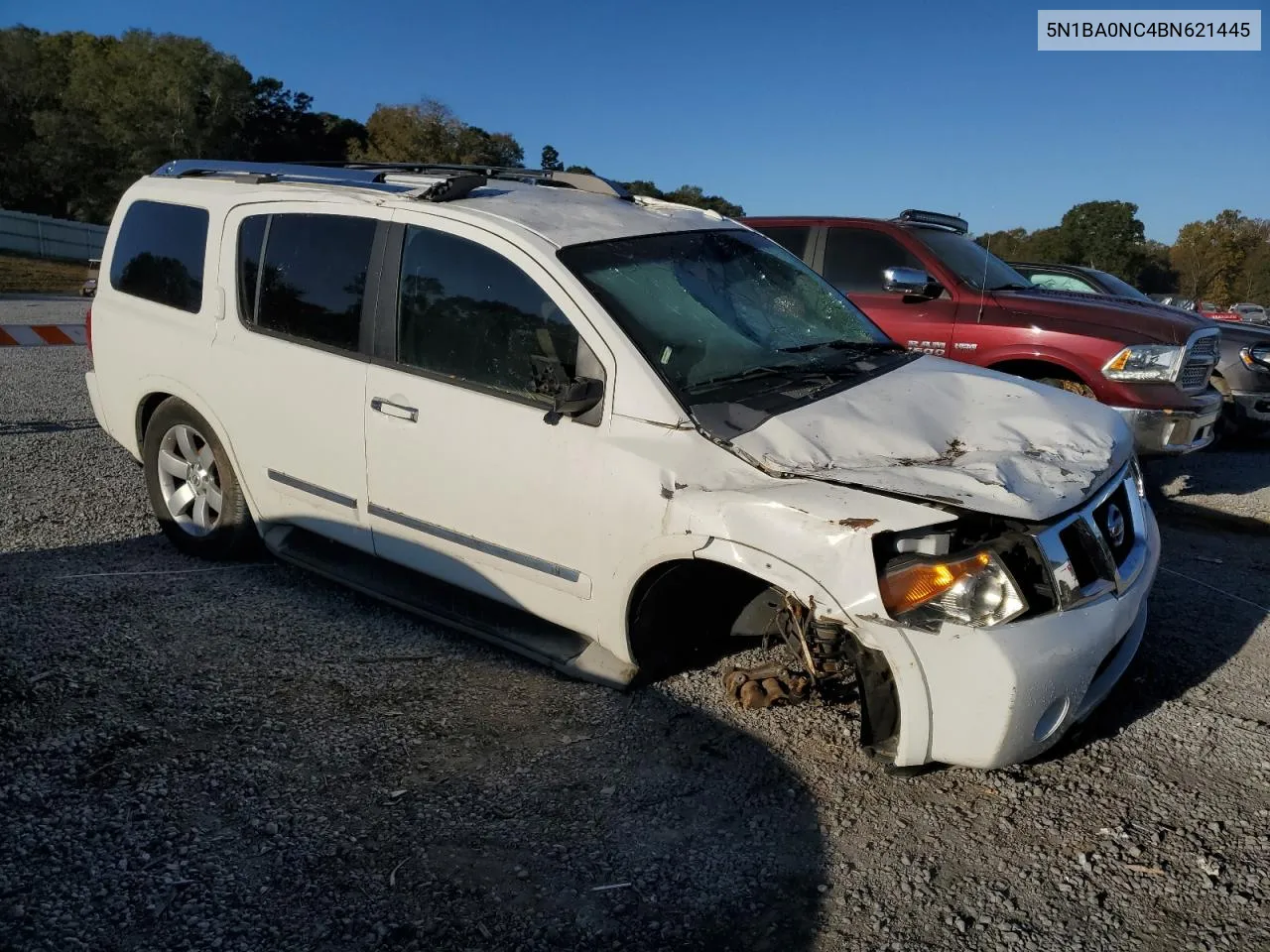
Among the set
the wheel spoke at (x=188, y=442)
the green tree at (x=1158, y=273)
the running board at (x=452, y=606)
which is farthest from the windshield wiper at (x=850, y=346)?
the green tree at (x=1158, y=273)

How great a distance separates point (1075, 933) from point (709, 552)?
1.39 m

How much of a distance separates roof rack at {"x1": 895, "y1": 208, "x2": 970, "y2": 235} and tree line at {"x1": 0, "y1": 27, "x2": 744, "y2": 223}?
37.3 meters

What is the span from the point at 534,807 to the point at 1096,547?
1.89 metres

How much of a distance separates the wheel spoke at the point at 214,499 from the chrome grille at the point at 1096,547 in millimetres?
3706

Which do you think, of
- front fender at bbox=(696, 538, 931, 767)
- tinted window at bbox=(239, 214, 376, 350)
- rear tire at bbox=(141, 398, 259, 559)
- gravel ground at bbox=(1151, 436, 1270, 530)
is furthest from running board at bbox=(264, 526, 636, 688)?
gravel ground at bbox=(1151, 436, 1270, 530)

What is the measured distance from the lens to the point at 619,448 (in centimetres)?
331

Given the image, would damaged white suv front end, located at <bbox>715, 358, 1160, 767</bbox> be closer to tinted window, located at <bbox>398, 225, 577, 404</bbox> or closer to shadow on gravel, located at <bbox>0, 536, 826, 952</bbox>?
shadow on gravel, located at <bbox>0, 536, 826, 952</bbox>

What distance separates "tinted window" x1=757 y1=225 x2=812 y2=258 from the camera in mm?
8094

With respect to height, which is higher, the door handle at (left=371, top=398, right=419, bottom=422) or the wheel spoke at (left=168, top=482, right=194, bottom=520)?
the door handle at (left=371, top=398, right=419, bottom=422)

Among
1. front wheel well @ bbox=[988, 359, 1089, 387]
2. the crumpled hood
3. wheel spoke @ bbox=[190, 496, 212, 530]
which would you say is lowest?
wheel spoke @ bbox=[190, 496, 212, 530]

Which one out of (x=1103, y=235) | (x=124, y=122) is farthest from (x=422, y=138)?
(x=1103, y=235)

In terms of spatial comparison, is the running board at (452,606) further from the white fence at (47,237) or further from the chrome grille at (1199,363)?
the white fence at (47,237)

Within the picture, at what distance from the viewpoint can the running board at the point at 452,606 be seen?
3.57 m

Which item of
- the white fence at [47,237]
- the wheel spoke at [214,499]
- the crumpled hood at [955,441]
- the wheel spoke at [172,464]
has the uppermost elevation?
the white fence at [47,237]
